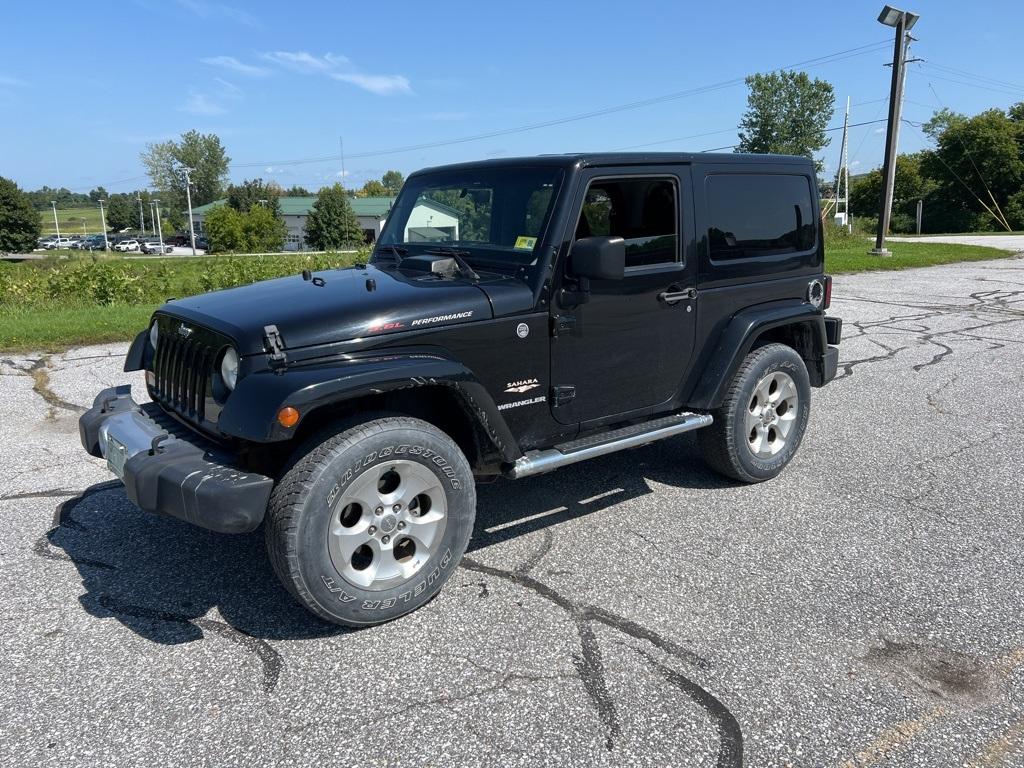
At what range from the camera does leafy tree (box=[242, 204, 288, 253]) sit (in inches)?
3494

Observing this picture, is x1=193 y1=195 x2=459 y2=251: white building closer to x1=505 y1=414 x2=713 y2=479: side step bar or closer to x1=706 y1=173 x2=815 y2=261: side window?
x1=505 y1=414 x2=713 y2=479: side step bar

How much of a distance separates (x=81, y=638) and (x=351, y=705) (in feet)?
4.10

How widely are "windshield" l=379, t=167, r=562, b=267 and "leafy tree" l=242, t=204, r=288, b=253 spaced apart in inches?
3475

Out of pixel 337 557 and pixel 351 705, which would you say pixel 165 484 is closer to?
pixel 337 557

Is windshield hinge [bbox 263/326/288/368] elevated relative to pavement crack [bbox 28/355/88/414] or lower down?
elevated

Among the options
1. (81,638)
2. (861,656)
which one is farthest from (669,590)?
(81,638)

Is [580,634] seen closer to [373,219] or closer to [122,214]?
[373,219]

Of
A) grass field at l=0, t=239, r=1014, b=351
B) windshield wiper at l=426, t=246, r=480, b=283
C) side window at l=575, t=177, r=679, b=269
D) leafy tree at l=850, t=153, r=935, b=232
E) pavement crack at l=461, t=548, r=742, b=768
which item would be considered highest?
leafy tree at l=850, t=153, r=935, b=232

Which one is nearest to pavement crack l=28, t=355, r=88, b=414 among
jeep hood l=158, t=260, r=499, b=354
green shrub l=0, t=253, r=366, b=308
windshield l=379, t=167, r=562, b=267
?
jeep hood l=158, t=260, r=499, b=354

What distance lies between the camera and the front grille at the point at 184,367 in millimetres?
3371

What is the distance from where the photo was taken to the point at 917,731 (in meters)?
2.58

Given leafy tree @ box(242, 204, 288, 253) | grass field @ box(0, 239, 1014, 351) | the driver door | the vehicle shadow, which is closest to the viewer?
the vehicle shadow

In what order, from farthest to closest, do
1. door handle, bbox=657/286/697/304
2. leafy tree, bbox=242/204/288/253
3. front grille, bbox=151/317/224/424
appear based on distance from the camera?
leafy tree, bbox=242/204/288/253 → door handle, bbox=657/286/697/304 → front grille, bbox=151/317/224/424

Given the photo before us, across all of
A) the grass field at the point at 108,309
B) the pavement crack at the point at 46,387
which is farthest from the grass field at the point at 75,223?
the pavement crack at the point at 46,387
